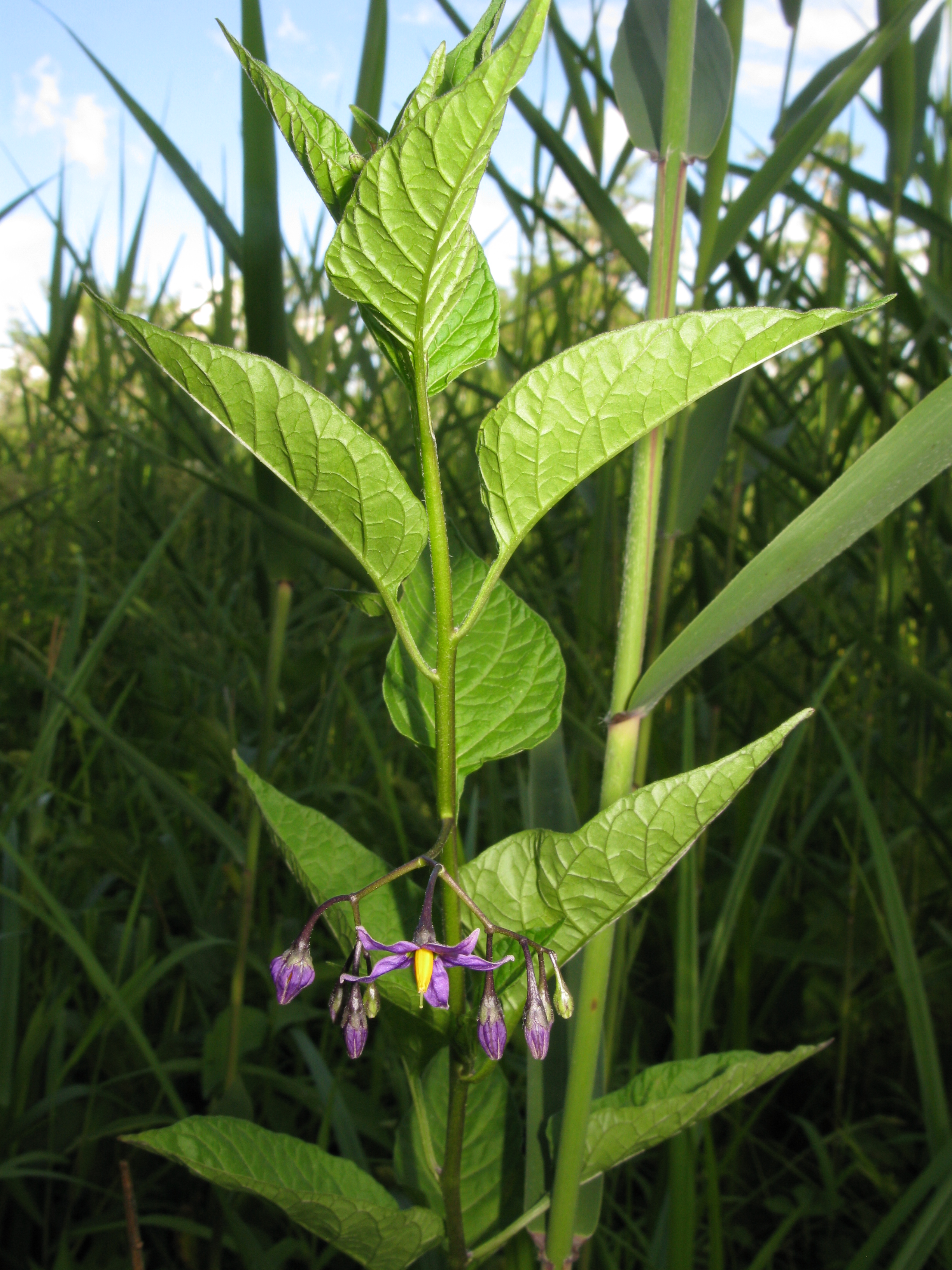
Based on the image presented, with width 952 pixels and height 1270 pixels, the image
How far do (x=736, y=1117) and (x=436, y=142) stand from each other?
0.90m

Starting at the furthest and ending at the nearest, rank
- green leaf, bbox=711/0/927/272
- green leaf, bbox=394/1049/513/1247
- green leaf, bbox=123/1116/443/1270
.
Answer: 1. green leaf, bbox=711/0/927/272
2. green leaf, bbox=394/1049/513/1247
3. green leaf, bbox=123/1116/443/1270

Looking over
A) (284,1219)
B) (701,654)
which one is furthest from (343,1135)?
(701,654)

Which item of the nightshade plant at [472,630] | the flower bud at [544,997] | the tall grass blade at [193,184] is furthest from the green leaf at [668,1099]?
the tall grass blade at [193,184]

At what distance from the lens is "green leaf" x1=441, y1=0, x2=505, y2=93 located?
0.86ft

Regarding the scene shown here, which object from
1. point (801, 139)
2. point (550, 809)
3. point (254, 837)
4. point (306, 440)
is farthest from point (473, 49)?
point (254, 837)

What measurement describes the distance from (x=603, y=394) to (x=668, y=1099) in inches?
11.5

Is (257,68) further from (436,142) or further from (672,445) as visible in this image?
(672,445)

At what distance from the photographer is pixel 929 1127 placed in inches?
24.6

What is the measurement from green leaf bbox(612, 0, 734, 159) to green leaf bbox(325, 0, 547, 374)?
1.01 feet

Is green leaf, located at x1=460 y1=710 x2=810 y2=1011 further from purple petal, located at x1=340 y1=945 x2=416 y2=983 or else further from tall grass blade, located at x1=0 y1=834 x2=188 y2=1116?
tall grass blade, located at x1=0 y1=834 x2=188 y2=1116

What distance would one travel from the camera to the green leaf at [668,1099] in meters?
0.38

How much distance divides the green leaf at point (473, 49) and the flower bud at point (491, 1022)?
28cm

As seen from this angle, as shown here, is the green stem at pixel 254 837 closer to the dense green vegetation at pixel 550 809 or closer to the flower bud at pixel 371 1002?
the dense green vegetation at pixel 550 809

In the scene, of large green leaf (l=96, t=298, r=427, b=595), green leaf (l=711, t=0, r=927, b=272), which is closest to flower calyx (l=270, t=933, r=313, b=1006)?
A: large green leaf (l=96, t=298, r=427, b=595)
